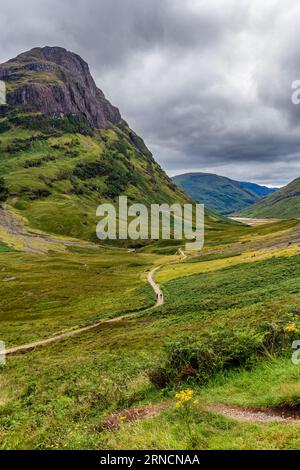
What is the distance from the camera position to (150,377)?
1911 centimetres

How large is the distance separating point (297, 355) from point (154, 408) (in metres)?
7.87

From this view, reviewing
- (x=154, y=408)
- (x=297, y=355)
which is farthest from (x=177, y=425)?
(x=297, y=355)

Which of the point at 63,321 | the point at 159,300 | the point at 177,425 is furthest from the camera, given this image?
the point at 159,300

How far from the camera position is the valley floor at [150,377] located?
41.8 feet

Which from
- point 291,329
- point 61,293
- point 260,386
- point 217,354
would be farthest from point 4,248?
point 260,386

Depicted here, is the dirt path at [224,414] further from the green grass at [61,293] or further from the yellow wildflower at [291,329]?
the green grass at [61,293]

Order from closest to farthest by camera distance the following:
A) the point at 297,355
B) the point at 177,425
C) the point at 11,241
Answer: the point at 177,425
the point at 297,355
the point at 11,241

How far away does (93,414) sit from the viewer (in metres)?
18.1

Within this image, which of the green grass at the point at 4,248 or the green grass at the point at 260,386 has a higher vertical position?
the green grass at the point at 260,386

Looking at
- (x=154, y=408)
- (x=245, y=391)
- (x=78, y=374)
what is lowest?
(x=78, y=374)

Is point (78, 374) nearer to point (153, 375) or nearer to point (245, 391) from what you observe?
point (153, 375)

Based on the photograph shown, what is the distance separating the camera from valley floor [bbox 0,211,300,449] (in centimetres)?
1275

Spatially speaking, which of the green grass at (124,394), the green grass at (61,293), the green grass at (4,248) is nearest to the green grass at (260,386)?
the green grass at (124,394)

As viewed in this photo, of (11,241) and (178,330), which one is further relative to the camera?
(11,241)
